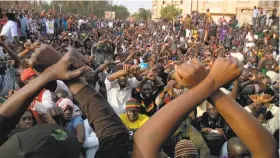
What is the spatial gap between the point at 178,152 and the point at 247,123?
1849 mm

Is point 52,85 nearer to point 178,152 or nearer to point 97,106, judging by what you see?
point 97,106

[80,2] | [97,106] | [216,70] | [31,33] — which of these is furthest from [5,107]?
[80,2]

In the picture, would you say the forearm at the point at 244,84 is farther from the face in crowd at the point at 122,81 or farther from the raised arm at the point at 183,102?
the raised arm at the point at 183,102

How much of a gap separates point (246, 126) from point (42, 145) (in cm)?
67

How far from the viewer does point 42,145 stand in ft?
3.78

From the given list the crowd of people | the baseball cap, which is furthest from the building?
the baseball cap

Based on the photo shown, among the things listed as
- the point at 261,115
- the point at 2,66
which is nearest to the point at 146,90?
the point at 261,115

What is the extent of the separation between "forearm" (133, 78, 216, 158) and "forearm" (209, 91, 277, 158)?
0.15 ft

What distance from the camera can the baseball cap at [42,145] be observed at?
1.15 metres

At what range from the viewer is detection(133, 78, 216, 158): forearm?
1.28m

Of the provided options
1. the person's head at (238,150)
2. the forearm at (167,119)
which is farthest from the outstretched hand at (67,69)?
the person's head at (238,150)

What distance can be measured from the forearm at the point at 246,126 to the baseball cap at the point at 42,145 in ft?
1.67

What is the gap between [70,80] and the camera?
1.44 meters

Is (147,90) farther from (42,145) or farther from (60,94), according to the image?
(42,145)
